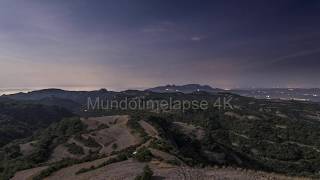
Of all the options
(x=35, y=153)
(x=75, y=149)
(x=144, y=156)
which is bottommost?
(x=35, y=153)

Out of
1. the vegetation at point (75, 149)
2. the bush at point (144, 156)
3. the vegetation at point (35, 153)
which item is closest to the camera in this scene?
the bush at point (144, 156)

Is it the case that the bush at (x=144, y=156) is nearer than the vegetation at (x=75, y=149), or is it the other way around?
the bush at (x=144, y=156)

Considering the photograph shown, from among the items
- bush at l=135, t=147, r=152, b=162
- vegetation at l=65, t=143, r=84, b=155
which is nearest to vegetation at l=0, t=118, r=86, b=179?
vegetation at l=65, t=143, r=84, b=155

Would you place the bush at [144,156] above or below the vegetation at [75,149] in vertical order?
above

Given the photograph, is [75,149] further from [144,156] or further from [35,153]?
[144,156]

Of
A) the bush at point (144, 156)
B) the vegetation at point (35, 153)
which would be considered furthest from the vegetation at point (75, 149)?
the bush at point (144, 156)

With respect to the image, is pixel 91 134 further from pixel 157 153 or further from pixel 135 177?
pixel 135 177

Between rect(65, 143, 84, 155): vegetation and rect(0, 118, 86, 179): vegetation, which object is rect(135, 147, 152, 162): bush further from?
rect(65, 143, 84, 155): vegetation

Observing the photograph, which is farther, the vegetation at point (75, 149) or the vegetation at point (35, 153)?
the vegetation at point (75, 149)

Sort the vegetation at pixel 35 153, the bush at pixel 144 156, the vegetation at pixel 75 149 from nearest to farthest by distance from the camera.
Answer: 1. the bush at pixel 144 156
2. the vegetation at pixel 35 153
3. the vegetation at pixel 75 149

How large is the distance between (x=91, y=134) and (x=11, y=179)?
67343mm

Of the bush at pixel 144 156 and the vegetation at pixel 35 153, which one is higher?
the bush at pixel 144 156

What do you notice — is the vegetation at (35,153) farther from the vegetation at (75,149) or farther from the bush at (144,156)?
the bush at (144,156)

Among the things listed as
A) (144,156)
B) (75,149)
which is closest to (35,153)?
(75,149)
